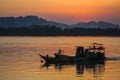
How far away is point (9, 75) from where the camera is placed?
38281 mm

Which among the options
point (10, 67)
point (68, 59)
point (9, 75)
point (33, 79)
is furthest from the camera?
point (68, 59)

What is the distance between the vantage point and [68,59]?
5166cm

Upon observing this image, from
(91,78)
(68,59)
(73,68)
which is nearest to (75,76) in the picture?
(91,78)

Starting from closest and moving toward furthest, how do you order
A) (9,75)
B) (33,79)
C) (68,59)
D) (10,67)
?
1. (33,79)
2. (9,75)
3. (10,67)
4. (68,59)

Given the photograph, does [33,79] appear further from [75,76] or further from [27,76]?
[75,76]

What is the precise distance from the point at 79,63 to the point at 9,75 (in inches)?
601

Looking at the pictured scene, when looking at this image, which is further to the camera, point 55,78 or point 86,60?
point 86,60

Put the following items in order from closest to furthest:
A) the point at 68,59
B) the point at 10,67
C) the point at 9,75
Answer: the point at 9,75
the point at 10,67
the point at 68,59

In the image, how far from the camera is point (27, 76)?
37.5 m

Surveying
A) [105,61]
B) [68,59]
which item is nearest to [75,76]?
[68,59]

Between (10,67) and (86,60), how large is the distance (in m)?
10.9

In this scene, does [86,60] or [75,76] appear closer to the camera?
[75,76]

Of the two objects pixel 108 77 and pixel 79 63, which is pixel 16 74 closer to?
pixel 108 77

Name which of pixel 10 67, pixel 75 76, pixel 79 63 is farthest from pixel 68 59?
pixel 75 76
